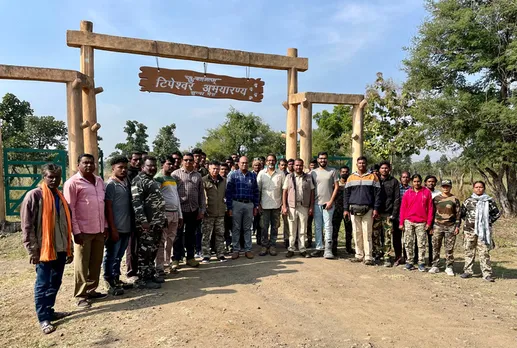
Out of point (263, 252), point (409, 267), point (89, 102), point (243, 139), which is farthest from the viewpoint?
point (243, 139)

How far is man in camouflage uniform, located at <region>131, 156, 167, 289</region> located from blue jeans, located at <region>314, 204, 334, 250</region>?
2.82m

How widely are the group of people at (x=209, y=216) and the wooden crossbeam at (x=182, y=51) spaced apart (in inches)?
101

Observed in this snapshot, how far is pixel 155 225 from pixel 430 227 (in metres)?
4.32

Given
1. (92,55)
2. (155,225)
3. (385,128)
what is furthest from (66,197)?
(385,128)

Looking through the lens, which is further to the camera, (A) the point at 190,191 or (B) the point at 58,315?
(A) the point at 190,191

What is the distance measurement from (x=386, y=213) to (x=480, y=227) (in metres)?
1.41

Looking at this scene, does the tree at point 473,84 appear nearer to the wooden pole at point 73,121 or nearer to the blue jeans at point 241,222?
the blue jeans at point 241,222

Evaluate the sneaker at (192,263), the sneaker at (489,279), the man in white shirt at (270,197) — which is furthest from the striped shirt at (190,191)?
the sneaker at (489,279)

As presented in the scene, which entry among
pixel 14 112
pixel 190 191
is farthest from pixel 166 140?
pixel 190 191

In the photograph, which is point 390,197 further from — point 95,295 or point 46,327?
point 46,327

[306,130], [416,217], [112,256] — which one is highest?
[306,130]

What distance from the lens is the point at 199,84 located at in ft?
26.9

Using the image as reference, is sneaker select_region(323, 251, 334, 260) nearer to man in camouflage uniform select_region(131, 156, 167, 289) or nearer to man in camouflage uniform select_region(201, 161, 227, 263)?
man in camouflage uniform select_region(201, 161, 227, 263)

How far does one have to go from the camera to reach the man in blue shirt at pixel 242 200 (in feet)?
20.0
